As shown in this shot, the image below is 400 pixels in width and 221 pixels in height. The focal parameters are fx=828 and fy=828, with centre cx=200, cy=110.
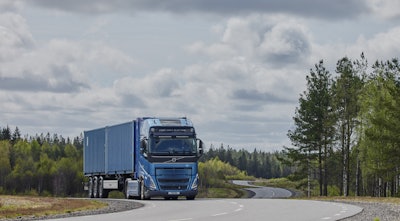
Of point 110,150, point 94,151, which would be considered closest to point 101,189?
point 110,150

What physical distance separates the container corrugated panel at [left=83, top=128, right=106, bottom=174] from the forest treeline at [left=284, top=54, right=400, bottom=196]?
21122mm

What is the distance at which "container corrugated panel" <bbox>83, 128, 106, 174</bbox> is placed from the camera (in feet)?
167

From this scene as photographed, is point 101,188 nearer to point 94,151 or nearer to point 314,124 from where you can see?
point 94,151

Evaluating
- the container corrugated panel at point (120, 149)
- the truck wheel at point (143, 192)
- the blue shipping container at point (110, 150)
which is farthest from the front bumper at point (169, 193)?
the container corrugated panel at point (120, 149)

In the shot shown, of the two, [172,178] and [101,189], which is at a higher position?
[172,178]

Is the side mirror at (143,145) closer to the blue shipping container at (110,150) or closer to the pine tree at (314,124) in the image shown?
the blue shipping container at (110,150)

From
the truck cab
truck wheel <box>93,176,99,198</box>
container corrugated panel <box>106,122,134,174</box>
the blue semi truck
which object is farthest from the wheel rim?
the truck cab

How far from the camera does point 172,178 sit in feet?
134

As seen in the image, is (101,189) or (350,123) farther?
(350,123)

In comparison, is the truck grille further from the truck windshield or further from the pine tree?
the pine tree

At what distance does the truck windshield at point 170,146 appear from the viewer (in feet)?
134

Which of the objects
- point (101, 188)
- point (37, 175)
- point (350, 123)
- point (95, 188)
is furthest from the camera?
point (37, 175)

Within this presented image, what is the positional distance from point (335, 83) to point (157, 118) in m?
37.2

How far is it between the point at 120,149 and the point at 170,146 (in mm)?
6103
